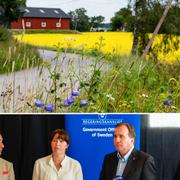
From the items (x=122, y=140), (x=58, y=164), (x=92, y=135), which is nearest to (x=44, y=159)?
(x=58, y=164)

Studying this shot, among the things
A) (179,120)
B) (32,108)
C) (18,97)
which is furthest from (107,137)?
(18,97)

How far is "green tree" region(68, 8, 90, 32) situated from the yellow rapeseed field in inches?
2.1

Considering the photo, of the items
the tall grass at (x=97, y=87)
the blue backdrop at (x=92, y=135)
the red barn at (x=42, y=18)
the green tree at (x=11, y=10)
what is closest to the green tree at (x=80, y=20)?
the red barn at (x=42, y=18)

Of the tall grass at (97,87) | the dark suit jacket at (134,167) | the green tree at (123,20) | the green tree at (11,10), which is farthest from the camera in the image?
the green tree at (123,20)

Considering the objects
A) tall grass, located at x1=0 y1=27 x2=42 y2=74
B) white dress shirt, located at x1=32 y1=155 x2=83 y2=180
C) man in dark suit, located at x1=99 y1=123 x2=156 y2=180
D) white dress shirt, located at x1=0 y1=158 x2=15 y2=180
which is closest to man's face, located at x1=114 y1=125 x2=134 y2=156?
man in dark suit, located at x1=99 y1=123 x2=156 y2=180

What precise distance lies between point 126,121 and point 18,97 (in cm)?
147

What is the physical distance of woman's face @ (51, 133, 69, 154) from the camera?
254 cm

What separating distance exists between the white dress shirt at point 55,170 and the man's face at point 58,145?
35 millimetres

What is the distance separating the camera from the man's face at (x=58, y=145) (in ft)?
8.32

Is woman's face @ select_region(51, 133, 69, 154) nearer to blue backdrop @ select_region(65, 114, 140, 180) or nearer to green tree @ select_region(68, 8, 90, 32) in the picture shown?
blue backdrop @ select_region(65, 114, 140, 180)

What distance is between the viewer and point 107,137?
8.42ft

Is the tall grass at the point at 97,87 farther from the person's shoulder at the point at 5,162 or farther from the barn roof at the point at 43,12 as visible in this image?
the person's shoulder at the point at 5,162

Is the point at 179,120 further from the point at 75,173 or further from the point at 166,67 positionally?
the point at 166,67

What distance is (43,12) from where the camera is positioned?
3.80 metres
